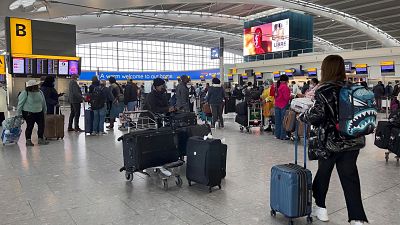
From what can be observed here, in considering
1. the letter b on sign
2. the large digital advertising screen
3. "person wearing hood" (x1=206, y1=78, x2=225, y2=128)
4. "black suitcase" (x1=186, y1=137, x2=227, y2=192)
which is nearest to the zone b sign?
the letter b on sign

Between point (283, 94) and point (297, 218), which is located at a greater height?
point (283, 94)

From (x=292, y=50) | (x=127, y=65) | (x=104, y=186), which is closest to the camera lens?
(x=104, y=186)

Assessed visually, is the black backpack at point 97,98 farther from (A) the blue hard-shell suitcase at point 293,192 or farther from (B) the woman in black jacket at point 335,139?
(B) the woman in black jacket at point 335,139

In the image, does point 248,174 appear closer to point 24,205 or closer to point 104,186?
point 104,186

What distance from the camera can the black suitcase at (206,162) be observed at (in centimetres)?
412

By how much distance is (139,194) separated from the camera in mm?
4090

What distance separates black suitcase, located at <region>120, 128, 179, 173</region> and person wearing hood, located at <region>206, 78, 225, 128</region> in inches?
216

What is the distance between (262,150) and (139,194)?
11.5ft

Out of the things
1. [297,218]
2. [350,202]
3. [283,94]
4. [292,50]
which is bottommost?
[297,218]

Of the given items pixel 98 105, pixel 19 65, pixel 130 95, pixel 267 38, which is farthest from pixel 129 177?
pixel 267 38

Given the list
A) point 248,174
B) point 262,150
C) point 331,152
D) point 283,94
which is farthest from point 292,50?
point 331,152

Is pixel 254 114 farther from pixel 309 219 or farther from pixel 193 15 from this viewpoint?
pixel 193 15

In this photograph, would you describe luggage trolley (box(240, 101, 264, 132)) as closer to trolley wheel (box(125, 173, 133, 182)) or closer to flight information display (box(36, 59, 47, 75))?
trolley wheel (box(125, 173, 133, 182))

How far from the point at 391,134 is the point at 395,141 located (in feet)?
0.45
